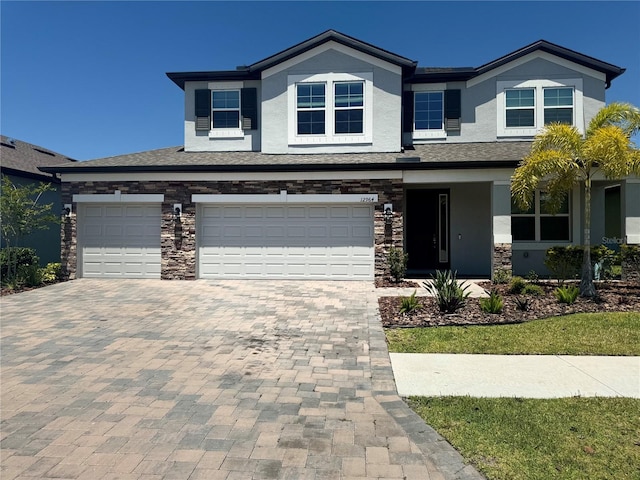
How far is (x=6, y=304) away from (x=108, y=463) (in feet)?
29.8

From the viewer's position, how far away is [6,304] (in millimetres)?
10438

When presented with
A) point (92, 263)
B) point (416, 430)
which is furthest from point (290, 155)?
point (416, 430)

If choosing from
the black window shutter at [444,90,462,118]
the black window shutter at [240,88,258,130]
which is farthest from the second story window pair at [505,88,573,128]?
the black window shutter at [240,88,258,130]

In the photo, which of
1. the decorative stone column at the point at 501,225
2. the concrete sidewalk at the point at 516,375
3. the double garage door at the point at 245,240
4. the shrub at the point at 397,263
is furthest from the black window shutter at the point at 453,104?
the concrete sidewalk at the point at 516,375

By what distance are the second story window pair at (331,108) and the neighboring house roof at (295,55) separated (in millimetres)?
1145

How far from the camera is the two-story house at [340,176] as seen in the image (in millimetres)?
13695

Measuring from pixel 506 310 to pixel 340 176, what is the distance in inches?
261

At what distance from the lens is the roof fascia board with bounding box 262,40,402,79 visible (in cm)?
1496

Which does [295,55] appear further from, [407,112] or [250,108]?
[407,112]

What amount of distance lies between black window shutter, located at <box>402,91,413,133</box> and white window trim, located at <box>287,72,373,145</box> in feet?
6.12

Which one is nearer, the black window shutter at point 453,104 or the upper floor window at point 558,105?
the upper floor window at point 558,105

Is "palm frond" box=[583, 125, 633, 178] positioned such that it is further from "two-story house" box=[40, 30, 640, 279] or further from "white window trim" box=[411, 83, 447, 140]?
"white window trim" box=[411, 83, 447, 140]

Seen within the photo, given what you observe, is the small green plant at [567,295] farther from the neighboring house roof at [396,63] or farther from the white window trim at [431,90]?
the neighboring house roof at [396,63]

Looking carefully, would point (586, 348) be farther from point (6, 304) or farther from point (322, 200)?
point (6, 304)
